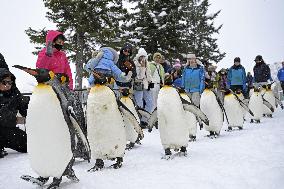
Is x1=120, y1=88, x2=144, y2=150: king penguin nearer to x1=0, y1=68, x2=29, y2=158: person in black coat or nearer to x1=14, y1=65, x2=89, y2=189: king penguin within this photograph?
x1=0, y1=68, x2=29, y2=158: person in black coat

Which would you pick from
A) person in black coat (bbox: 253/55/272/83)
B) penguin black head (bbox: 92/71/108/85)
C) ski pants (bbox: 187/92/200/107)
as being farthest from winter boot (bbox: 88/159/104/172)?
person in black coat (bbox: 253/55/272/83)

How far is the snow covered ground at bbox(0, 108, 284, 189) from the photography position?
3773 mm

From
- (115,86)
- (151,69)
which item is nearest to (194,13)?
(151,69)

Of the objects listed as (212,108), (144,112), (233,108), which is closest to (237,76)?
(233,108)

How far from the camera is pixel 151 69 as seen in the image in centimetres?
1003

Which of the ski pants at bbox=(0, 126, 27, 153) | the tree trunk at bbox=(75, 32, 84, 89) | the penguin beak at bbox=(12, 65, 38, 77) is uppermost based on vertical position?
the tree trunk at bbox=(75, 32, 84, 89)

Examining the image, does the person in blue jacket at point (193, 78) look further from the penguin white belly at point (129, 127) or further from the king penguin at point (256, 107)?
the king penguin at point (256, 107)

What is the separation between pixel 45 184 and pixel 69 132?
2.59 ft

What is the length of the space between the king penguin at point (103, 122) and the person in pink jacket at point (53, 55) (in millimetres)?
565

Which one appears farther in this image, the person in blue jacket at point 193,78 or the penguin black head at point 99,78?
the person in blue jacket at point 193,78

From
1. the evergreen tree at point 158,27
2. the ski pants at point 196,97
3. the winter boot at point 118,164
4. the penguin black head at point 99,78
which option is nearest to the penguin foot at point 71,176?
the winter boot at point 118,164

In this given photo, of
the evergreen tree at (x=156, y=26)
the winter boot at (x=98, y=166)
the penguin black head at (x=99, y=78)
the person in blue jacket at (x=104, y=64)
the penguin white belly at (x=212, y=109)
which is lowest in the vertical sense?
the winter boot at (x=98, y=166)

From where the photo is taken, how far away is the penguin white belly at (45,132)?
3.62 m

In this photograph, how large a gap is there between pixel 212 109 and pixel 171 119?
7.85ft
